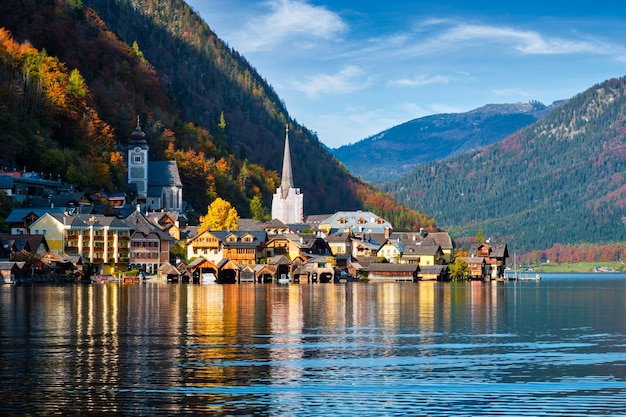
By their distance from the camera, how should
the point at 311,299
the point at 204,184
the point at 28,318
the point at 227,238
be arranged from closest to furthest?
1. the point at 28,318
2. the point at 311,299
3. the point at 227,238
4. the point at 204,184

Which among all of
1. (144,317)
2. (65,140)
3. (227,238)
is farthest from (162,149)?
(144,317)

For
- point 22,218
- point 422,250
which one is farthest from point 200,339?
point 422,250

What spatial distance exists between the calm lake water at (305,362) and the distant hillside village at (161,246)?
50559 mm

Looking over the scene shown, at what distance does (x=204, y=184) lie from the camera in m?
177

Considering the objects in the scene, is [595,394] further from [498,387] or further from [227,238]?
[227,238]

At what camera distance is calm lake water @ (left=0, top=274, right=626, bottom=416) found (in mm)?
28672

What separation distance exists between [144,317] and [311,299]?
973 inches

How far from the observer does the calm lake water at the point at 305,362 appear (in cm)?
2867

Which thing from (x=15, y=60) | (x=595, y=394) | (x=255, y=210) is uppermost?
(x=15, y=60)

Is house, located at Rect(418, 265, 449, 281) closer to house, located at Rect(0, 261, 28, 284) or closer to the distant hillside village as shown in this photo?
the distant hillside village

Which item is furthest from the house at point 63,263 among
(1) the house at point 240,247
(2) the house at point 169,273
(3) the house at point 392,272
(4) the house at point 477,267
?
(4) the house at point 477,267

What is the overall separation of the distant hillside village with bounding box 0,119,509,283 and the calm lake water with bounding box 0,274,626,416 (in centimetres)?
5056

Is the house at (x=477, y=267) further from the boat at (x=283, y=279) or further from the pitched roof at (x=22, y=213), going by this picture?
the pitched roof at (x=22, y=213)

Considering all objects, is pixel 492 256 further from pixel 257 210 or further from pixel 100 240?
pixel 100 240
